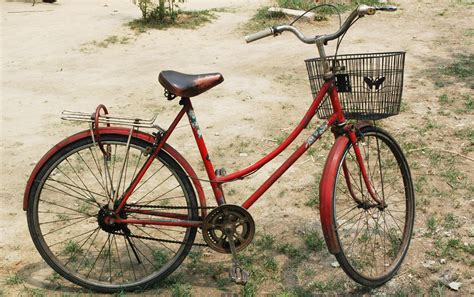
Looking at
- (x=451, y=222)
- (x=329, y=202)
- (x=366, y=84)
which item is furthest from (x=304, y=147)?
(x=451, y=222)

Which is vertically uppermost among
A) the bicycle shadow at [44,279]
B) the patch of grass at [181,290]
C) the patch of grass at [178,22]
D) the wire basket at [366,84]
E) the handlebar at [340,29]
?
the handlebar at [340,29]

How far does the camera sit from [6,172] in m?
5.05

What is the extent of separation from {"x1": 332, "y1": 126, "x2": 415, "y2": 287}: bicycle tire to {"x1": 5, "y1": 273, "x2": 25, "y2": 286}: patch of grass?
1.99m

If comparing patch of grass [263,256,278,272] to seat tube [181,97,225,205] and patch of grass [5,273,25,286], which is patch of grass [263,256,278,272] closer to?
seat tube [181,97,225,205]

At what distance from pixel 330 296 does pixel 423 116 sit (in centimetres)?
318

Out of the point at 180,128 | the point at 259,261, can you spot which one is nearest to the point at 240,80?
the point at 180,128

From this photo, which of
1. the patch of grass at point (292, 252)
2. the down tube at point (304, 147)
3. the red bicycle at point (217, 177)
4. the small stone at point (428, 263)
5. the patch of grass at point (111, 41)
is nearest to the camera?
the red bicycle at point (217, 177)

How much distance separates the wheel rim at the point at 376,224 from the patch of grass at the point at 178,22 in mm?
6420

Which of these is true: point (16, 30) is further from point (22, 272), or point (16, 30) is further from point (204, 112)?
point (22, 272)

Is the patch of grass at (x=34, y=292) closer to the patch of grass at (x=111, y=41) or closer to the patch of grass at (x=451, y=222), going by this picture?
the patch of grass at (x=451, y=222)

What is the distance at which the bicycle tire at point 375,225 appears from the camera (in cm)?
330

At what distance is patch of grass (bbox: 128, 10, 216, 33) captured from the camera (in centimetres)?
1018

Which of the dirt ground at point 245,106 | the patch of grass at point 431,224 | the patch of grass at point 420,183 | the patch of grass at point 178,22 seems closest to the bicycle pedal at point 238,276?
the dirt ground at point 245,106

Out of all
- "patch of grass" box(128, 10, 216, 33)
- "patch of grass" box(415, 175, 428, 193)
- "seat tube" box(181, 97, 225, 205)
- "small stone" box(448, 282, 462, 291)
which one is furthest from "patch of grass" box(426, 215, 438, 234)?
"patch of grass" box(128, 10, 216, 33)
